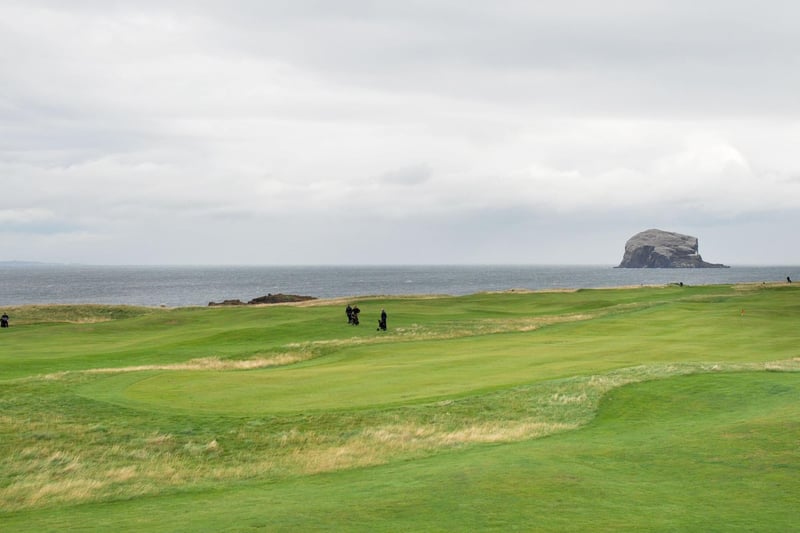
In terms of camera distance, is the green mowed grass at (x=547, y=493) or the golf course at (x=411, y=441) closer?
the green mowed grass at (x=547, y=493)

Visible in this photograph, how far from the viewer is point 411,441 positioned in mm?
15359

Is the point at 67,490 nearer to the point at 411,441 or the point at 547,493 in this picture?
the point at 411,441

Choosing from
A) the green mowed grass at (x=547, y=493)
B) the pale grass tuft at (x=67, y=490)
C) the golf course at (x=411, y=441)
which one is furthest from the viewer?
the pale grass tuft at (x=67, y=490)

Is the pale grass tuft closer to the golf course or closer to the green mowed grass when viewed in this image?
the golf course

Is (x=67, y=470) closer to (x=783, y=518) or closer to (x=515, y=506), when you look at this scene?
(x=515, y=506)

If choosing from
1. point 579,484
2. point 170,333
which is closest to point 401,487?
point 579,484

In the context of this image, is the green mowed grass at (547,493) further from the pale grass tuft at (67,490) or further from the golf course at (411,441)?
the pale grass tuft at (67,490)

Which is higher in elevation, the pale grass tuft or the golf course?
the golf course

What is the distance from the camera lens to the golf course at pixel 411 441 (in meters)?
9.50

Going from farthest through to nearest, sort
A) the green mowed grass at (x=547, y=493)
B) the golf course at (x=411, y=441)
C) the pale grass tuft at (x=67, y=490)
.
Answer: the pale grass tuft at (x=67, y=490), the golf course at (x=411, y=441), the green mowed grass at (x=547, y=493)

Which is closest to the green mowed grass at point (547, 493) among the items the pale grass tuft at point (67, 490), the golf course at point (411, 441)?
the golf course at point (411, 441)

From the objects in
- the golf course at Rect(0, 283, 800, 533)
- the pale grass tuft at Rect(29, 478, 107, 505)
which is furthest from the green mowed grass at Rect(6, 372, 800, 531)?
the pale grass tuft at Rect(29, 478, 107, 505)

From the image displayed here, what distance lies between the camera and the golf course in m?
9.50

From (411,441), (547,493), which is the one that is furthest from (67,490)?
(547,493)
